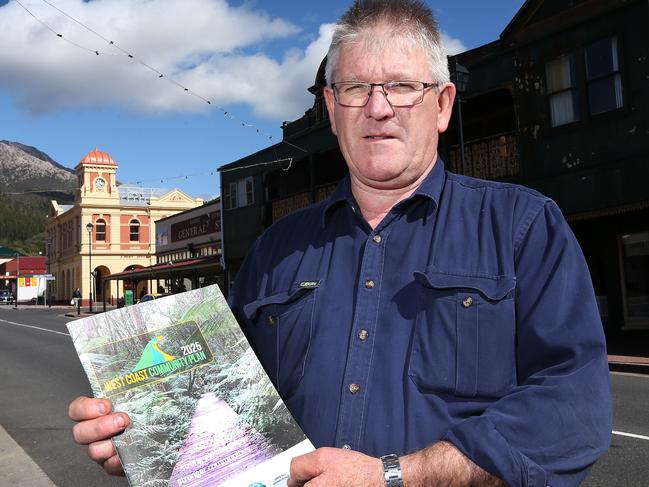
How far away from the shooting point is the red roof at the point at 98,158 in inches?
2343

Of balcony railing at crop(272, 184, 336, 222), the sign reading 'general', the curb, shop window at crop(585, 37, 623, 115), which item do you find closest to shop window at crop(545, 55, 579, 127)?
shop window at crop(585, 37, 623, 115)

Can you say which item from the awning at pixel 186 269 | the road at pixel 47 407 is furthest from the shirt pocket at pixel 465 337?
the awning at pixel 186 269

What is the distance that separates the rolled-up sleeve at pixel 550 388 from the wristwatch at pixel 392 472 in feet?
0.48

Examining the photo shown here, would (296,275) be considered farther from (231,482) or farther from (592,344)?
(592,344)

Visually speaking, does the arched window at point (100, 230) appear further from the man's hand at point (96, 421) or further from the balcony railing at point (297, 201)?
the man's hand at point (96, 421)

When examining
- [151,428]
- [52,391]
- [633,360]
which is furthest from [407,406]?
[633,360]

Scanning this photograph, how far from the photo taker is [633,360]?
11.7 meters

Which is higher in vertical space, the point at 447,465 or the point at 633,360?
the point at 447,465

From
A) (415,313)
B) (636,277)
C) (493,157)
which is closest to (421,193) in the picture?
(415,313)

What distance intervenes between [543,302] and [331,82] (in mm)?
995

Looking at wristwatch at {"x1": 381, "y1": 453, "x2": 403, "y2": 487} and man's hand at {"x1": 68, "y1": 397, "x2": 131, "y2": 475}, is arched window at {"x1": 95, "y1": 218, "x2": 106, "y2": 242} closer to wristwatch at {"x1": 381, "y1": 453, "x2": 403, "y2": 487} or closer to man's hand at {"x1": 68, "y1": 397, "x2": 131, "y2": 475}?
man's hand at {"x1": 68, "y1": 397, "x2": 131, "y2": 475}

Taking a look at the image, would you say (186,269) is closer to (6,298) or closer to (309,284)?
(309,284)

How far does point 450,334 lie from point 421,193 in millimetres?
471

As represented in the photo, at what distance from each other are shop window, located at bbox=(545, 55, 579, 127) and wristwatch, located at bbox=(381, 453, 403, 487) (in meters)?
15.8
